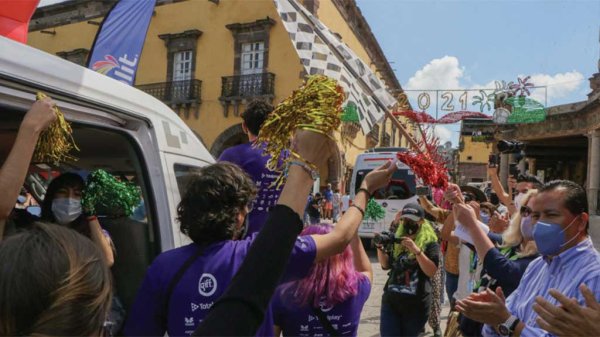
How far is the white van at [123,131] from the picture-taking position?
200 centimetres

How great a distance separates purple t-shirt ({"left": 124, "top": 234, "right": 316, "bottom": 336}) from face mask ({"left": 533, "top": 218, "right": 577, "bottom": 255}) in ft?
4.10

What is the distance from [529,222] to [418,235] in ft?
5.55

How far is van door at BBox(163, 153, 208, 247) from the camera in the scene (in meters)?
2.56

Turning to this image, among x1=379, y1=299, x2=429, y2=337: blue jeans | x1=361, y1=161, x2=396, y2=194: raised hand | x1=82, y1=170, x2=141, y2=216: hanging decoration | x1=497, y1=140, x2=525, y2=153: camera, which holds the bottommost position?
x1=379, y1=299, x2=429, y2=337: blue jeans

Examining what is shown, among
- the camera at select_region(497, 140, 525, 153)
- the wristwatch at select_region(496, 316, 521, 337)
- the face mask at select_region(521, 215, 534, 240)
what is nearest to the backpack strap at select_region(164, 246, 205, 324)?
the wristwatch at select_region(496, 316, 521, 337)

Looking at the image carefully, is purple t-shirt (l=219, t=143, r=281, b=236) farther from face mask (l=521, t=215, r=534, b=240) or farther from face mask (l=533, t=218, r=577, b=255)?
face mask (l=521, t=215, r=534, b=240)

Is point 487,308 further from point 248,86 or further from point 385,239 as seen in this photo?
point 248,86

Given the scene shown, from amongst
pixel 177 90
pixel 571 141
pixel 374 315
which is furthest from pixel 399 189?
pixel 571 141

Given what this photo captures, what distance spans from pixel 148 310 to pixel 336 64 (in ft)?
A: 4.64

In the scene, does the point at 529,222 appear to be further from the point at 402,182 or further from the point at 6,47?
the point at 402,182

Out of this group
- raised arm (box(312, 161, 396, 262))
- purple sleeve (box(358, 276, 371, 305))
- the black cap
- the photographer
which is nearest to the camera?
raised arm (box(312, 161, 396, 262))

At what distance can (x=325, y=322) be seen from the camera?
245 cm

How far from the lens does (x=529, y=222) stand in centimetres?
293

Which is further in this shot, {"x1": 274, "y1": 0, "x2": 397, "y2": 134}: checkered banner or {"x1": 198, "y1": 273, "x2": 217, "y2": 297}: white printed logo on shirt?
{"x1": 274, "y1": 0, "x2": 397, "y2": 134}: checkered banner
